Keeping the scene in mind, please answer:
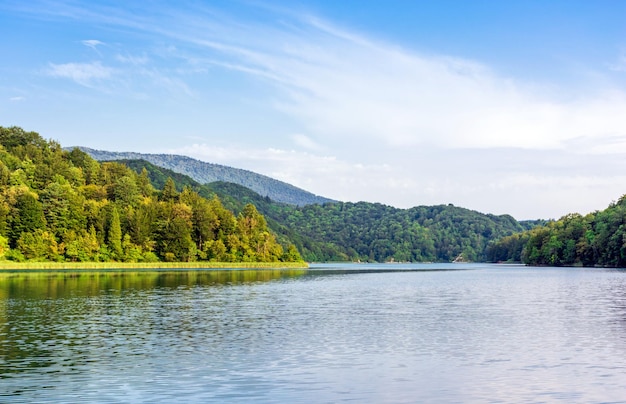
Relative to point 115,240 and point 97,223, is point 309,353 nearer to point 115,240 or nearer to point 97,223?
point 115,240

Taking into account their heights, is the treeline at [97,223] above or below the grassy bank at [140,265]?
above

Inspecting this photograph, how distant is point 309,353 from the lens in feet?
97.0

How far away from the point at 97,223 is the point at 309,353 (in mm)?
150226

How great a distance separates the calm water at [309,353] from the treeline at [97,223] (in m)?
108

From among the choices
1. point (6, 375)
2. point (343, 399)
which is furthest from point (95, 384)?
point (343, 399)

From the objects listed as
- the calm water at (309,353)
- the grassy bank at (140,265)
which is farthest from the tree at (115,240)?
the calm water at (309,353)

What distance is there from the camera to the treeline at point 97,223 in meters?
155

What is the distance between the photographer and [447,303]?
2312 inches

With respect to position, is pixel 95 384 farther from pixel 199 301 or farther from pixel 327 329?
pixel 199 301

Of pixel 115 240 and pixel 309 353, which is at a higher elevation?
pixel 115 240

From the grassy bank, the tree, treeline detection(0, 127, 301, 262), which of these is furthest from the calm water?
the tree

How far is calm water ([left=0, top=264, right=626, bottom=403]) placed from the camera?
2200cm

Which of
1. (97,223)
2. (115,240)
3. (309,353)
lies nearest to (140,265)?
(115,240)

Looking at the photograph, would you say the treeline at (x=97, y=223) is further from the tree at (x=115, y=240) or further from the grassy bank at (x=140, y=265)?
the grassy bank at (x=140, y=265)
